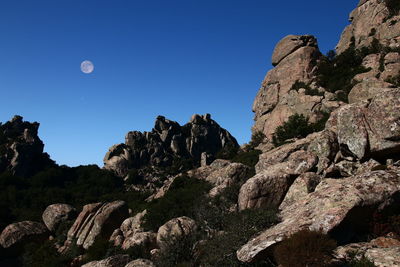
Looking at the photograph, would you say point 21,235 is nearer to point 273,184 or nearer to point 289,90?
point 273,184

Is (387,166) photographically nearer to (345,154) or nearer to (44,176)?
(345,154)

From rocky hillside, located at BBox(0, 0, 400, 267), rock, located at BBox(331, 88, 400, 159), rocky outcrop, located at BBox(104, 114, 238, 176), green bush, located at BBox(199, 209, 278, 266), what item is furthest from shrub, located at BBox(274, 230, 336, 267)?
rocky outcrop, located at BBox(104, 114, 238, 176)

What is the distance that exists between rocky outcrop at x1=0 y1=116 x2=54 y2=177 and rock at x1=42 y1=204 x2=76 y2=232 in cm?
6696

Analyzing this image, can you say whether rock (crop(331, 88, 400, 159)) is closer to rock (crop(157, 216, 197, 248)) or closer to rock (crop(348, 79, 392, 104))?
rock (crop(157, 216, 197, 248))

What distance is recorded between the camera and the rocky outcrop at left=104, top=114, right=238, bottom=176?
12534cm

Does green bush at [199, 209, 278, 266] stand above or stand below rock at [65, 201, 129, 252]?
below

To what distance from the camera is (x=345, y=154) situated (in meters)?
21.2

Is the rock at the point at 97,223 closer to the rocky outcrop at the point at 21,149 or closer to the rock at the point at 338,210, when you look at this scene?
the rock at the point at 338,210

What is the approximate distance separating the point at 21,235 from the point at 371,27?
7544 centimetres

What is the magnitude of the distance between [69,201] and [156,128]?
67.6 m

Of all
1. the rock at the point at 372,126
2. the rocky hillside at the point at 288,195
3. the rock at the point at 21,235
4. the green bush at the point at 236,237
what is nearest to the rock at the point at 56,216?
the rocky hillside at the point at 288,195

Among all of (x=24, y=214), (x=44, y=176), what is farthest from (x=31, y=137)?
(x=24, y=214)

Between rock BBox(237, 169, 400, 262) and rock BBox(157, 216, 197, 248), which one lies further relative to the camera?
rock BBox(157, 216, 197, 248)

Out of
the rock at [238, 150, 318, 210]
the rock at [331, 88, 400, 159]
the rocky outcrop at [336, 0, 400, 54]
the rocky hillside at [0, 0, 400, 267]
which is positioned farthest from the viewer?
the rocky outcrop at [336, 0, 400, 54]
